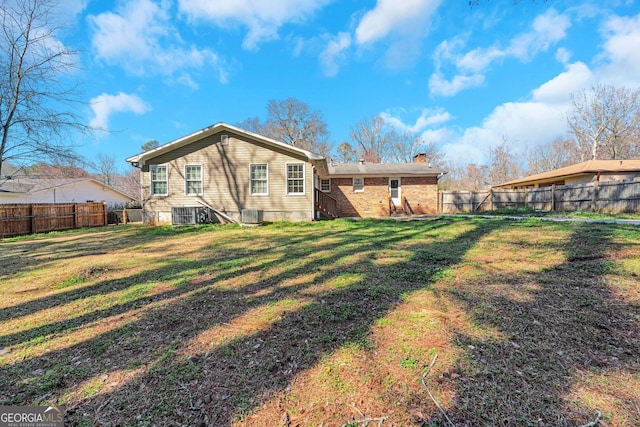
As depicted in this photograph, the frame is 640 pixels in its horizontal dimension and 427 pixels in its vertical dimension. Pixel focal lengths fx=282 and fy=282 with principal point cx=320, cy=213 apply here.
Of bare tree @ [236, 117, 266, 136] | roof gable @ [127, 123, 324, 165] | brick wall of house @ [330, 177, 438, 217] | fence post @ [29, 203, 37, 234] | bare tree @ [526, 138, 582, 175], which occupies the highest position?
bare tree @ [236, 117, 266, 136]

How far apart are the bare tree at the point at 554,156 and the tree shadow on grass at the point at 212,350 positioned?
39.2m

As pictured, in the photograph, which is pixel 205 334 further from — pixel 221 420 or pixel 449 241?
pixel 449 241

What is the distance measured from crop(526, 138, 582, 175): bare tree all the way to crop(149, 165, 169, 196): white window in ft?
131

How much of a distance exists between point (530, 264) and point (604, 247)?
1874 mm

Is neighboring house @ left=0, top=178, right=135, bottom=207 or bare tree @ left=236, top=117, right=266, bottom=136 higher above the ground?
bare tree @ left=236, top=117, right=266, bottom=136

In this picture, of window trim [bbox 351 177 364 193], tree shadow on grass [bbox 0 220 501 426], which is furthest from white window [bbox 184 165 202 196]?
tree shadow on grass [bbox 0 220 501 426]

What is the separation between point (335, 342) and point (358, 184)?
15.4m

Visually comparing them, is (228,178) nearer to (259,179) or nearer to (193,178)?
(259,179)

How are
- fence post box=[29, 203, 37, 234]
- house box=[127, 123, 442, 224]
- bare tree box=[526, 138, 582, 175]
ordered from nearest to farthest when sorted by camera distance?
house box=[127, 123, 442, 224] < fence post box=[29, 203, 37, 234] < bare tree box=[526, 138, 582, 175]

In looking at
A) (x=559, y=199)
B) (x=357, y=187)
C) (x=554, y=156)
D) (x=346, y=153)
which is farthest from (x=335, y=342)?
(x=554, y=156)

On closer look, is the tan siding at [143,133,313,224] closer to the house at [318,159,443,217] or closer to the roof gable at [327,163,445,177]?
the roof gable at [327,163,445,177]

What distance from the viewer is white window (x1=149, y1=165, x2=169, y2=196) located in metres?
12.9

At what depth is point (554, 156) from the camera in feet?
112

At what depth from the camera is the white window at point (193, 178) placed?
1291 cm
